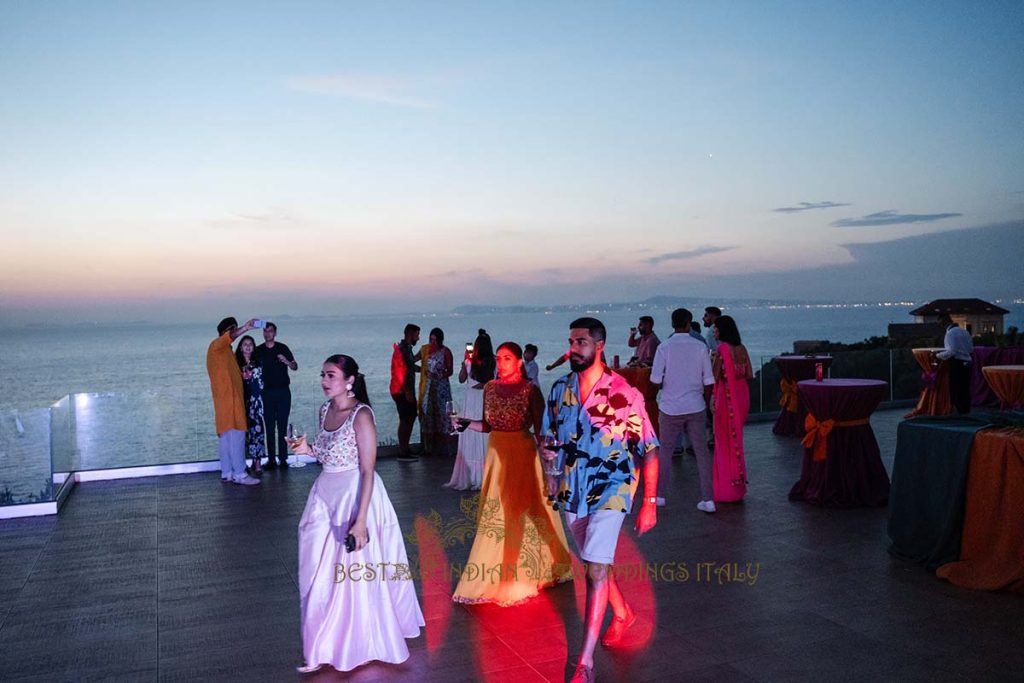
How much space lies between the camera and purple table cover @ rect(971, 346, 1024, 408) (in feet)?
47.8

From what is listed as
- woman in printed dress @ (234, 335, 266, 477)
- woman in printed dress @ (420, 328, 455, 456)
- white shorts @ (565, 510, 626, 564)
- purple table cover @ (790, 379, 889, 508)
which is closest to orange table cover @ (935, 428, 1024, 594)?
purple table cover @ (790, 379, 889, 508)

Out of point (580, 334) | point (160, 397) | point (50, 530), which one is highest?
point (580, 334)

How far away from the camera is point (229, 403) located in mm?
10094

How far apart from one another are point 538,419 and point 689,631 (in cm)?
167

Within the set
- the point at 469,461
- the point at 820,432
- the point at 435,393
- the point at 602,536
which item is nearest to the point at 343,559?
the point at 602,536

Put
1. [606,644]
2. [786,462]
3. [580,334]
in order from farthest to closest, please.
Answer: [786,462], [606,644], [580,334]

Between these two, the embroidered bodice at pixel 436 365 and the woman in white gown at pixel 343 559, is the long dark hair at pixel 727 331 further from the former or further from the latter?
the woman in white gown at pixel 343 559

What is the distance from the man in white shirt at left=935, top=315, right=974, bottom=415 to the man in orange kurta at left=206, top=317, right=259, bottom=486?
32.6 feet

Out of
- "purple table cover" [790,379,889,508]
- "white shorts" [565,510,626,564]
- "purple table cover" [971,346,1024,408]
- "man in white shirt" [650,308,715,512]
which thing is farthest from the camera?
"purple table cover" [971,346,1024,408]

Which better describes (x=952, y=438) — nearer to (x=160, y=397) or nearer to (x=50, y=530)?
(x=50, y=530)

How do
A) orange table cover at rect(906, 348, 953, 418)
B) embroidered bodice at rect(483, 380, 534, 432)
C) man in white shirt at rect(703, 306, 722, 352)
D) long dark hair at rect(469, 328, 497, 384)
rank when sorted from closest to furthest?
embroidered bodice at rect(483, 380, 534, 432)
long dark hair at rect(469, 328, 497, 384)
man in white shirt at rect(703, 306, 722, 352)
orange table cover at rect(906, 348, 953, 418)

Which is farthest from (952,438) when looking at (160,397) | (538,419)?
(160,397)

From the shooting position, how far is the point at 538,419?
5754 millimetres

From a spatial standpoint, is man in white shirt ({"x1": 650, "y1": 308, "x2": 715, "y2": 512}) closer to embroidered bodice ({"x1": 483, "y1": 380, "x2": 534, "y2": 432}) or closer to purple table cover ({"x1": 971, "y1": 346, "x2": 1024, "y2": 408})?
embroidered bodice ({"x1": 483, "y1": 380, "x2": 534, "y2": 432})
